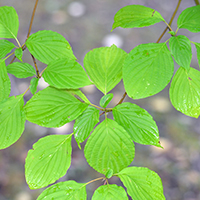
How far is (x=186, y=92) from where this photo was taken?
35 cm

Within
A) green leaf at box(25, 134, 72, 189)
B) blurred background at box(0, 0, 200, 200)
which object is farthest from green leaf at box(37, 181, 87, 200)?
Result: blurred background at box(0, 0, 200, 200)

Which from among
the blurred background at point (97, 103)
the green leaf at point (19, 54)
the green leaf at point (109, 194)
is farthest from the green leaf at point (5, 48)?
the blurred background at point (97, 103)

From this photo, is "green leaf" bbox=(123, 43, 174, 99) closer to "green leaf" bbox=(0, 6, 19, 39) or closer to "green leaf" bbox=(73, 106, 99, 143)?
"green leaf" bbox=(73, 106, 99, 143)

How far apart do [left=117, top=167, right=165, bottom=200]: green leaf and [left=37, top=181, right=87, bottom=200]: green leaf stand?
A: 70 millimetres

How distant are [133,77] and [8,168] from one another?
105 centimetres

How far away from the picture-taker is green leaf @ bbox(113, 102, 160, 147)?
32 cm

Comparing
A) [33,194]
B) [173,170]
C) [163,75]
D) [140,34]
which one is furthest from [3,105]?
[140,34]

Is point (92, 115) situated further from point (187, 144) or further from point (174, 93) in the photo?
point (187, 144)

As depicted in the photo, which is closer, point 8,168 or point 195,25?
point 195,25

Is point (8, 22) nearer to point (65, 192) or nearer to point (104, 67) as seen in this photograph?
point (104, 67)

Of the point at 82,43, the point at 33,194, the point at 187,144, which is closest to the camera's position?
the point at 33,194

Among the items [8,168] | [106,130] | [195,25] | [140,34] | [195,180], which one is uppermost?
[195,25]

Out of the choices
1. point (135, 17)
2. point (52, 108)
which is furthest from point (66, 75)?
point (135, 17)

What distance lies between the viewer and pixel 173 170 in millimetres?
1148
